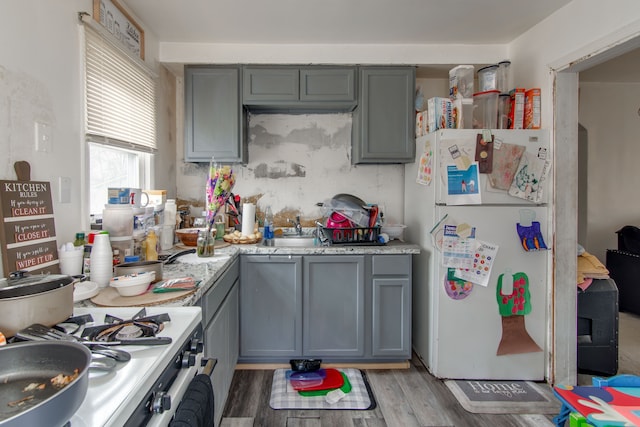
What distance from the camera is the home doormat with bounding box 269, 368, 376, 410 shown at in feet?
6.78

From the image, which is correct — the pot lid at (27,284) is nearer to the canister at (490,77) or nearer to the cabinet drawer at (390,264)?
the cabinet drawer at (390,264)

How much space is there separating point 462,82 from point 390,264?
139cm

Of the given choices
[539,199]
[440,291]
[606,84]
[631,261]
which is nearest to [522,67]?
[539,199]

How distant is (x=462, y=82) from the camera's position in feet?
8.06

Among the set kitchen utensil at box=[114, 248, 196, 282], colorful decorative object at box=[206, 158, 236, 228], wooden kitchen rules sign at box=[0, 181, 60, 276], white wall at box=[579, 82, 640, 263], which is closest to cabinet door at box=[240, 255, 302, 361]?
colorful decorative object at box=[206, 158, 236, 228]

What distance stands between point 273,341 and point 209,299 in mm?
983

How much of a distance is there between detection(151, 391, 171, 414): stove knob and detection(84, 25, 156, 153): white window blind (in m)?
1.54

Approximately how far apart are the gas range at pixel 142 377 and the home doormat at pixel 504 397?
1.80 metres

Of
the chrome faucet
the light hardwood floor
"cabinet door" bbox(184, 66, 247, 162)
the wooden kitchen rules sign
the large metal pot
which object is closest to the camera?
the large metal pot

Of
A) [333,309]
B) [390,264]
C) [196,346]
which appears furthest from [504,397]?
[196,346]

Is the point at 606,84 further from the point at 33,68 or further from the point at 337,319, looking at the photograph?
the point at 33,68

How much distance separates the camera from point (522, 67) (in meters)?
2.59

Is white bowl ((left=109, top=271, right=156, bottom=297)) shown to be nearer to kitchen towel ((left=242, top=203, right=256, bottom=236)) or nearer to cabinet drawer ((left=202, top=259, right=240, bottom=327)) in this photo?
cabinet drawer ((left=202, top=259, right=240, bottom=327))

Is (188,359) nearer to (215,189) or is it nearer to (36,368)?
(36,368)
